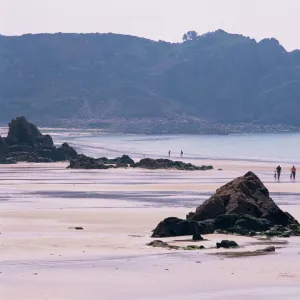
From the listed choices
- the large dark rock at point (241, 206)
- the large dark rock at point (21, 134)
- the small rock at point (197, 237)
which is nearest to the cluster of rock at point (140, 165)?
the large dark rock at point (21, 134)

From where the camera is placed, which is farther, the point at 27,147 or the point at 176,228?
the point at 27,147

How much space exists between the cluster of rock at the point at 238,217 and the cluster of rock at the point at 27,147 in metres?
43.9

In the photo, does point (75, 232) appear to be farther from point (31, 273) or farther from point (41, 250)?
point (31, 273)

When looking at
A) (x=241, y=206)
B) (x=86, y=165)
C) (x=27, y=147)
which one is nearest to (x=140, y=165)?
(x=86, y=165)

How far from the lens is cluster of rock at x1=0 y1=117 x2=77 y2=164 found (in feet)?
231

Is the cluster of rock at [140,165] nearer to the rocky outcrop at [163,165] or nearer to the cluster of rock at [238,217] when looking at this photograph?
the rocky outcrop at [163,165]

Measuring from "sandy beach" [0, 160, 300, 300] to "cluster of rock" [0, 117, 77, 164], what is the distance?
111 feet

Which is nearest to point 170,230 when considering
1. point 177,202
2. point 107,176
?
point 177,202

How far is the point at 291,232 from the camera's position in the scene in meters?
23.9

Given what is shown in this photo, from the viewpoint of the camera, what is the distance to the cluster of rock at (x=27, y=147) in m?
70.4

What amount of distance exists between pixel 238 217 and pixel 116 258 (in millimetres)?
5559

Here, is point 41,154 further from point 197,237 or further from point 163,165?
point 197,237

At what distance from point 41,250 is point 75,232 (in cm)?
360

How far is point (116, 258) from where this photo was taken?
1959 cm
